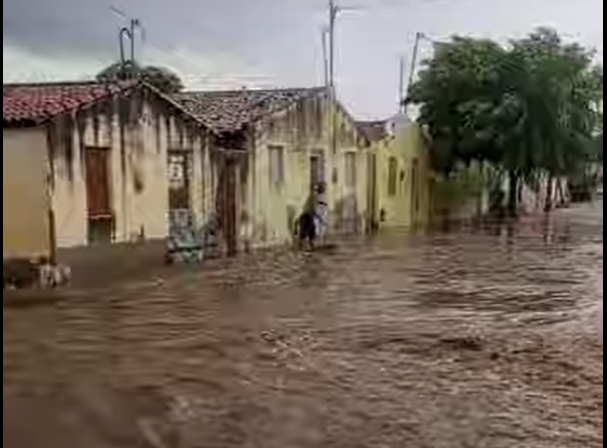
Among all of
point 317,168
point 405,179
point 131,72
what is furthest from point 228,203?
point 131,72

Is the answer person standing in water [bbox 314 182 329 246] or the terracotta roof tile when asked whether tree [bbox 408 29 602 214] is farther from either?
person standing in water [bbox 314 182 329 246]

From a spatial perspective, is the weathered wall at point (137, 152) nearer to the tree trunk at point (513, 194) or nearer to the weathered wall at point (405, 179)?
the tree trunk at point (513, 194)

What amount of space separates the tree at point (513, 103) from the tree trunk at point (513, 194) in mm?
36

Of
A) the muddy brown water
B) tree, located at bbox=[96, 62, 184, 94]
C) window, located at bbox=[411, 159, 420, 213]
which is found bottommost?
the muddy brown water

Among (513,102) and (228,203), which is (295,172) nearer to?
(228,203)

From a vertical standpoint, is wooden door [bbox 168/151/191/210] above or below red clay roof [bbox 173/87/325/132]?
below

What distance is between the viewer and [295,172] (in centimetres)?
1838

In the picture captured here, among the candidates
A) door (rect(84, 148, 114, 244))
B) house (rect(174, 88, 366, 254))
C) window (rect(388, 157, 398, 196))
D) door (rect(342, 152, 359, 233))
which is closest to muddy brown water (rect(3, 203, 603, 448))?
door (rect(84, 148, 114, 244))

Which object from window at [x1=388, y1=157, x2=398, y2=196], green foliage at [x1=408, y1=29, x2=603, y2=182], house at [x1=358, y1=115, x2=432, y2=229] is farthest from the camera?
window at [x1=388, y1=157, x2=398, y2=196]

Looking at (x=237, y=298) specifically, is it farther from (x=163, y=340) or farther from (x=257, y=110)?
(x=257, y=110)

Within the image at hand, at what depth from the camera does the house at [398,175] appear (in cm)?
2225

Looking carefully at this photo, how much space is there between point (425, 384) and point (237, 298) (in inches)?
170

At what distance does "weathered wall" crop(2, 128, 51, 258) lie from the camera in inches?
47.4

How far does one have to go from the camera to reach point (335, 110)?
1986 centimetres
